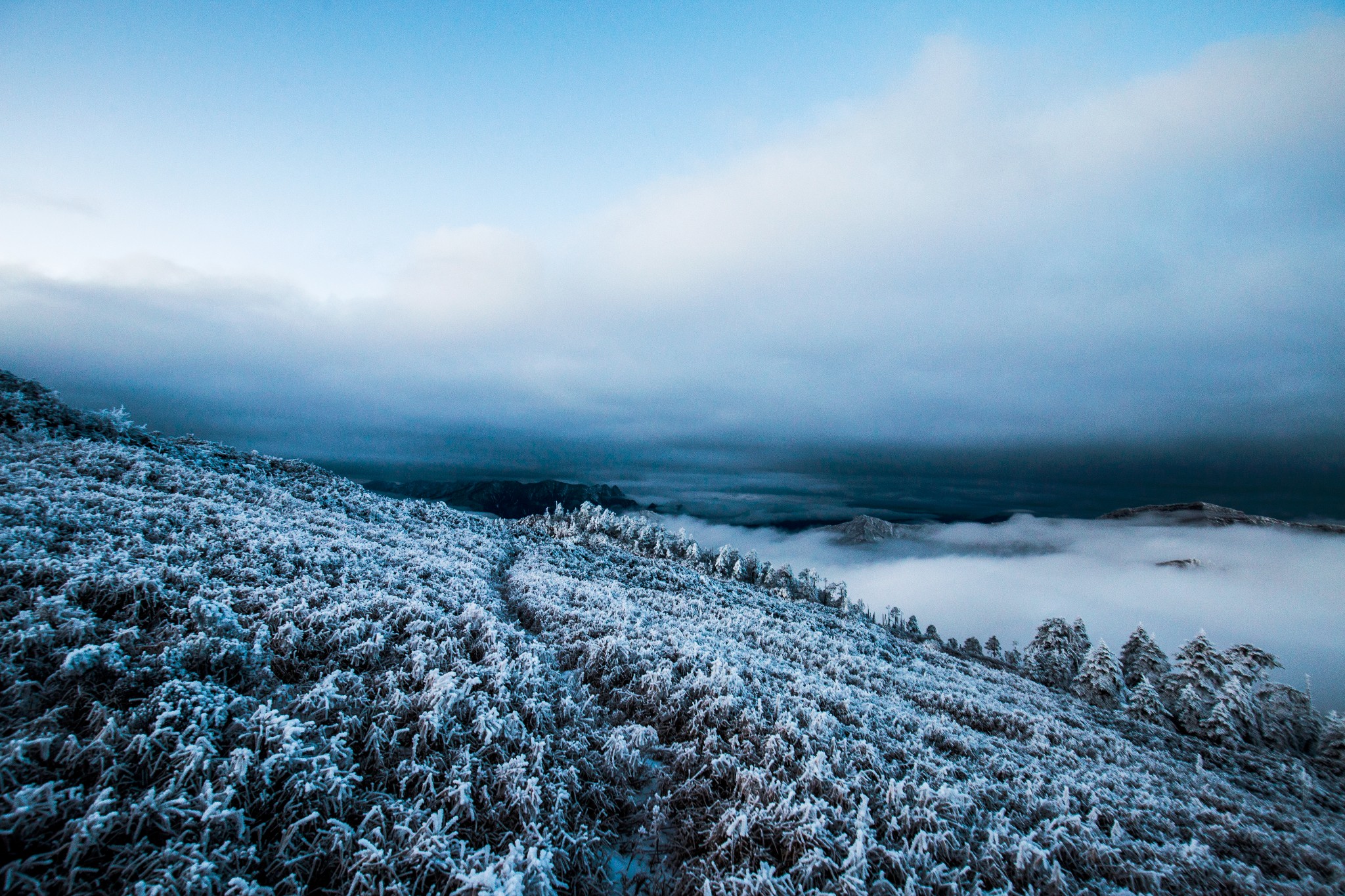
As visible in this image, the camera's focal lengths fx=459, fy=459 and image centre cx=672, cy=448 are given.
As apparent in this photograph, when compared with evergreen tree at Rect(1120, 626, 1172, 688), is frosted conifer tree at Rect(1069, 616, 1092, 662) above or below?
below

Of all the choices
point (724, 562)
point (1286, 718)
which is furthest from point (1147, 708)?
point (724, 562)

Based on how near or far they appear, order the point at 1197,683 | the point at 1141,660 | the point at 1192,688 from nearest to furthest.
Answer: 1. the point at 1192,688
2. the point at 1197,683
3. the point at 1141,660

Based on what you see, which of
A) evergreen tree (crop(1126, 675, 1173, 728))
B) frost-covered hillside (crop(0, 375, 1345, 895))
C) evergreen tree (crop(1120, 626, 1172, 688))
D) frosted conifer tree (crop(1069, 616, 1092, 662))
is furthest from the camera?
frosted conifer tree (crop(1069, 616, 1092, 662))

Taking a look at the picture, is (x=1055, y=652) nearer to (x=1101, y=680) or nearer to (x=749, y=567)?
(x=1101, y=680)

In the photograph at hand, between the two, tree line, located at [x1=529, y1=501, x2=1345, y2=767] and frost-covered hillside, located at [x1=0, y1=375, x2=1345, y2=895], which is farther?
tree line, located at [x1=529, y1=501, x2=1345, y2=767]

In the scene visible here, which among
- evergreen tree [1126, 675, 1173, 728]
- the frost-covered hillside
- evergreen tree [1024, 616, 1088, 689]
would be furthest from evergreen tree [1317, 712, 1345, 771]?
the frost-covered hillside

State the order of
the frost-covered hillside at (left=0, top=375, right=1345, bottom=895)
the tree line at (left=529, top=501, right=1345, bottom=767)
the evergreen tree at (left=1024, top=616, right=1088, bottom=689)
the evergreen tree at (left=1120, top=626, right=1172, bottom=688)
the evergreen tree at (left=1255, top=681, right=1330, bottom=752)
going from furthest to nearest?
the evergreen tree at (left=1024, top=616, right=1088, bottom=689), the evergreen tree at (left=1120, top=626, right=1172, bottom=688), the evergreen tree at (left=1255, top=681, right=1330, bottom=752), the tree line at (left=529, top=501, right=1345, bottom=767), the frost-covered hillside at (left=0, top=375, right=1345, bottom=895)

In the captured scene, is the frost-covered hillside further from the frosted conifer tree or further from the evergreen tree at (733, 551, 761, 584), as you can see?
the evergreen tree at (733, 551, 761, 584)
